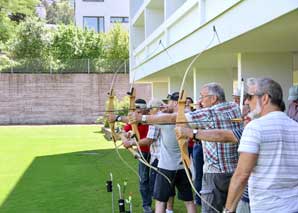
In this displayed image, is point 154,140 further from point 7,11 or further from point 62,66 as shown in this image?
point 62,66

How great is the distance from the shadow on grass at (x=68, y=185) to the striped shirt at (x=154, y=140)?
1.15m

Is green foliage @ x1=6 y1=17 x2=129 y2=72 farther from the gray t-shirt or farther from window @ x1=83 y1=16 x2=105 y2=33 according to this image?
the gray t-shirt

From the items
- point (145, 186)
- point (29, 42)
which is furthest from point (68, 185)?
point (29, 42)

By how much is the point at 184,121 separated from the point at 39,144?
1495 cm

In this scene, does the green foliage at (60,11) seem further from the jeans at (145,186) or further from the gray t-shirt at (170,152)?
the gray t-shirt at (170,152)

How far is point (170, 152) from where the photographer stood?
559 cm

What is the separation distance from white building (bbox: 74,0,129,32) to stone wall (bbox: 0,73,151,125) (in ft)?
40.4

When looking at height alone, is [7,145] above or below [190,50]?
below

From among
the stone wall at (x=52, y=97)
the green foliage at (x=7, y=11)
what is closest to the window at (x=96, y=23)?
the stone wall at (x=52, y=97)

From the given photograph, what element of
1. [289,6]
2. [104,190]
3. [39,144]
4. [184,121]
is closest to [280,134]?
[184,121]

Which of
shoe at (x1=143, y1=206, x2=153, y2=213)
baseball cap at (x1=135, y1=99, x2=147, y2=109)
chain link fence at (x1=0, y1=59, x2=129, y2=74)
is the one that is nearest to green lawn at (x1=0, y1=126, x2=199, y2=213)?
shoe at (x1=143, y1=206, x2=153, y2=213)

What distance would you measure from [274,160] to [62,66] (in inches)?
1207

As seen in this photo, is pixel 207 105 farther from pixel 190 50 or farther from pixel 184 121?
pixel 190 50

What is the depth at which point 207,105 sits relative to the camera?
13.8 feet
